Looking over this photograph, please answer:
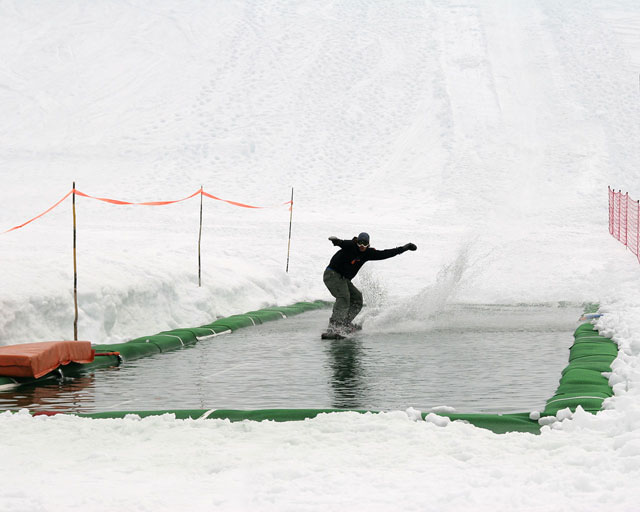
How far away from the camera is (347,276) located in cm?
1527

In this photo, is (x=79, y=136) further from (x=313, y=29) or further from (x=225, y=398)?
(x=225, y=398)

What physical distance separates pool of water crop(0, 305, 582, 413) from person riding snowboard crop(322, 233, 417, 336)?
40 cm

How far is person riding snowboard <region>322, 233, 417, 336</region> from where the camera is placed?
15.0 m

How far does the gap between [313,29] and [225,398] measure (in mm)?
53674

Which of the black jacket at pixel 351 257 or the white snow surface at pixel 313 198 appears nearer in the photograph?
the white snow surface at pixel 313 198

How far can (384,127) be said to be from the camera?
49094 mm

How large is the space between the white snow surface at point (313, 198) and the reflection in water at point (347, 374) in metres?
1.46

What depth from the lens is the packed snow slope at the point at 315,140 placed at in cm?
2495

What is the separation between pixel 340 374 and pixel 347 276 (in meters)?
4.65

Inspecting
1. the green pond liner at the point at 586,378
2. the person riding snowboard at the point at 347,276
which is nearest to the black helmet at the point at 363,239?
the person riding snowboard at the point at 347,276

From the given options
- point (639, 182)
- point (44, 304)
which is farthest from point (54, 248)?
point (639, 182)

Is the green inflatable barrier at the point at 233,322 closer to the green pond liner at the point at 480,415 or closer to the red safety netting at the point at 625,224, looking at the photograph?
the green pond liner at the point at 480,415

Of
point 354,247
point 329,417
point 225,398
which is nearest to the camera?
point 329,417

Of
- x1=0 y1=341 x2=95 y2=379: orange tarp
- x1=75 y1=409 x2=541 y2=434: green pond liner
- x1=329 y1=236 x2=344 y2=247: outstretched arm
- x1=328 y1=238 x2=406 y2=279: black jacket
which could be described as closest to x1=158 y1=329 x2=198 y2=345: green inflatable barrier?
x1=328 y1=238 x2=406 y2=279: black jacket
